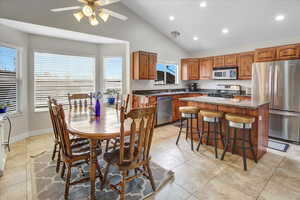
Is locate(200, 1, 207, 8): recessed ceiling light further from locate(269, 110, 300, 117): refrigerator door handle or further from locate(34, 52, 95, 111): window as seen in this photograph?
locate(34, 52, 95, 111): window

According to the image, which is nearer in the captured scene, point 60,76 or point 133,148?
point 133,148

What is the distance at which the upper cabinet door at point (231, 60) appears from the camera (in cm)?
528

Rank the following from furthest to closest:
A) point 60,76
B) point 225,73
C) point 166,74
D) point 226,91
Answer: point 166,74 → point 226,91 → point 225,73 → point 60,76

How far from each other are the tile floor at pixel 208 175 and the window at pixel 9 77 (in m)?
0.98

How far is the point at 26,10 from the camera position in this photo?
3.14 meters

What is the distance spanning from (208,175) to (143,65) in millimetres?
3452

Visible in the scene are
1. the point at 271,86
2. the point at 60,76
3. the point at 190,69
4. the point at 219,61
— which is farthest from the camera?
the point at 190,69

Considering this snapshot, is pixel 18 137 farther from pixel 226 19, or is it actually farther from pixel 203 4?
pixel 226 19

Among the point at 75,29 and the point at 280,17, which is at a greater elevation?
the point at 280,17

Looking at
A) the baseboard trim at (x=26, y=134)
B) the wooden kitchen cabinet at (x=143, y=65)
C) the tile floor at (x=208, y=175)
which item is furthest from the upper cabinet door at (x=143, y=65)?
the baseboard trim at (x=26, y=134)

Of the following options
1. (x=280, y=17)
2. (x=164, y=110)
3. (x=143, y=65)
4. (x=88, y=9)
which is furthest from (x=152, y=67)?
(x=280, y=17)

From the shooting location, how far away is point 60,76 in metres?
4.50

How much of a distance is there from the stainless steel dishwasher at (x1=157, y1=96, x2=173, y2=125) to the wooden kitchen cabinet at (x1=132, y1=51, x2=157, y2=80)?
0.82 m

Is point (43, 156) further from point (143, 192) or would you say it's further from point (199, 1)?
point (199, 1)
